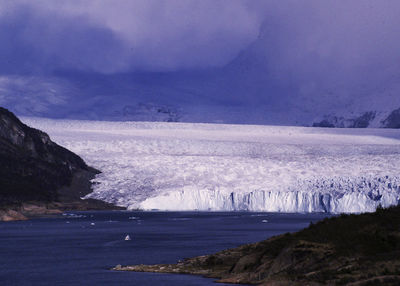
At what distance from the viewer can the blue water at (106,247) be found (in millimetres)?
28375

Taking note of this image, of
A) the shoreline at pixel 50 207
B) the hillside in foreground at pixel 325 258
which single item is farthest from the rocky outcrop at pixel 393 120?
the hillside in foreground at pixel 325 258

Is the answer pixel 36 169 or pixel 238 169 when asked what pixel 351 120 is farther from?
pixel 238 169

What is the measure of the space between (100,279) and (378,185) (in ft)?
147

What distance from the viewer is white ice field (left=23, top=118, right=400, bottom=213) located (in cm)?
7150

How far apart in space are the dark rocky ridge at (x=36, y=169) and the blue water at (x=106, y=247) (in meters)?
24.0

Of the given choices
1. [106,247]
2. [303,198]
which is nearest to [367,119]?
[303,198]

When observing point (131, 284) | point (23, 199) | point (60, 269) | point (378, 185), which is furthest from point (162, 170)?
point (131, 284)

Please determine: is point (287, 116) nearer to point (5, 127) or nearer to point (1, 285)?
point (5, 127)

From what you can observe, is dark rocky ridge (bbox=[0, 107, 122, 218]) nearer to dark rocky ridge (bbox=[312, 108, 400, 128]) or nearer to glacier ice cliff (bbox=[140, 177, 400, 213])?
glacier ice cliff (bbox=[140, 177, 400, 213])

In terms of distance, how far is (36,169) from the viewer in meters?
102

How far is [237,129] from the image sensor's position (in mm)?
116562

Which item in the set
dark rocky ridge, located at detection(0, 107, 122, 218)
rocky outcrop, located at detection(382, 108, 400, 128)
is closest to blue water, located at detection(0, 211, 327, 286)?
dark rocky ridge, located at detection(0, 107, 122, 218)

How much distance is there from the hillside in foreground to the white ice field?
40.8 m

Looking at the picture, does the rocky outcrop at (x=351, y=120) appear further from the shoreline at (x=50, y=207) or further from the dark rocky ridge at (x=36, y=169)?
the shoreline at (x=50, y=207)
